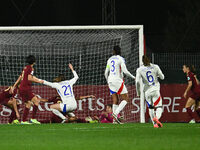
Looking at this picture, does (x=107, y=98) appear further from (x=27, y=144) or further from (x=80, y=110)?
(x=27, y=144)

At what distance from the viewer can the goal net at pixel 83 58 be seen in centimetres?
1570

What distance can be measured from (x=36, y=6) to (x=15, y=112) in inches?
807

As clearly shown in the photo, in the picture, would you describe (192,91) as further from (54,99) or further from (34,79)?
(34,79)

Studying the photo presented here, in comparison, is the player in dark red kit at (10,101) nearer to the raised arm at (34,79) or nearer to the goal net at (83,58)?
the raised arm at (34,79)

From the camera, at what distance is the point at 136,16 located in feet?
121

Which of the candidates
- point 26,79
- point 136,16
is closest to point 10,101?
point 26,79

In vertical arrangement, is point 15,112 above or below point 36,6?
below

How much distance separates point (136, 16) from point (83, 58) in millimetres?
20636

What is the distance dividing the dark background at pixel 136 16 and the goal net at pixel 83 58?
15.4m

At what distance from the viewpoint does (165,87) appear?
55.2 ft

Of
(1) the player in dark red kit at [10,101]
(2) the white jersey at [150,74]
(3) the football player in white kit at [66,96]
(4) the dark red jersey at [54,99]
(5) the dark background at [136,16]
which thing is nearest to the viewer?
(2) the white jersey at [150,74]

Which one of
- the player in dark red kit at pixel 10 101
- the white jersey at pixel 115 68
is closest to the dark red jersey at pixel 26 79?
the player in dark red kit at pixel 10 101

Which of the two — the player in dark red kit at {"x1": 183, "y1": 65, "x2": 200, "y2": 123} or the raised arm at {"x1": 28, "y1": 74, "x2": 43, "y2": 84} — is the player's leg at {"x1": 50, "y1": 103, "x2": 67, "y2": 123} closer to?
the raised arm at {"x1": 28, "y1": 74, "x2": 43, "y2": 84}

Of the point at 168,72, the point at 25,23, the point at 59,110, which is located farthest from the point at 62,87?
the point at 25,23
